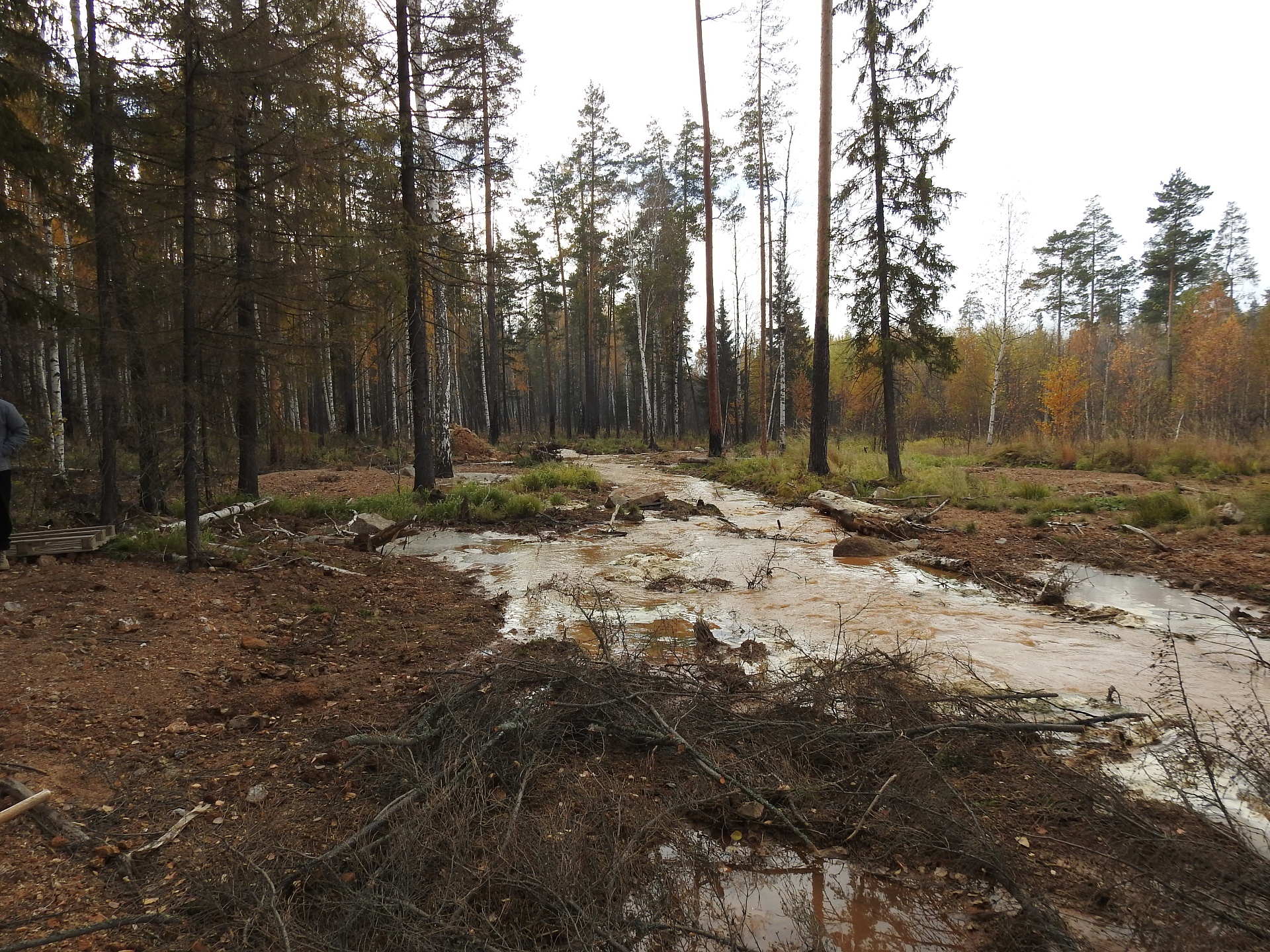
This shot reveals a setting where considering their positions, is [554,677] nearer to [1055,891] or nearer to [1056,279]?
[1055,891]

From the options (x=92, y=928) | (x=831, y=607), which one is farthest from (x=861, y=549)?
(x=92, y=928)

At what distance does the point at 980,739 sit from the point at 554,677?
258cm

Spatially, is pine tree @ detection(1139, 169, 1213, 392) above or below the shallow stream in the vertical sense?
above

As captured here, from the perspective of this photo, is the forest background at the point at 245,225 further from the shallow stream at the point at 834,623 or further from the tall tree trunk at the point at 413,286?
the shallow stream at the point at 834,623

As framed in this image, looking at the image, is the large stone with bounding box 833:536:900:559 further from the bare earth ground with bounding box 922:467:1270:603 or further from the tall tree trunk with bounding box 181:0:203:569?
the tall tree trunk with bounding box 181:0:203:569

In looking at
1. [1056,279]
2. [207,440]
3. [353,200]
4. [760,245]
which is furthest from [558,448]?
[1056,279]

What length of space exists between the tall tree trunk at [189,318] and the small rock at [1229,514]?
539 inches

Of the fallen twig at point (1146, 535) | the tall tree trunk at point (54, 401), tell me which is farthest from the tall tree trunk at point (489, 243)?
the fallen twig at point (1146, 535)

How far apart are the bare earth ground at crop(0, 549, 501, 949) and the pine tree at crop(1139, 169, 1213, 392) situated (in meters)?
43.7

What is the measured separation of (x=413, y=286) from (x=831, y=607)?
10.0 m

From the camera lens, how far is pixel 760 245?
80.5ft

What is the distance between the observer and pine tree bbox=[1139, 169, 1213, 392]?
3488cm

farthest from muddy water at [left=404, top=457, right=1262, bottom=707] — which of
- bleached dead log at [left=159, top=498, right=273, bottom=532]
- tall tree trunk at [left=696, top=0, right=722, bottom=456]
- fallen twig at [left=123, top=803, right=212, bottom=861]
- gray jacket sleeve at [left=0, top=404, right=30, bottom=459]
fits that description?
tall tree trunk at [left=696, top=0, right=722, bottom=456]

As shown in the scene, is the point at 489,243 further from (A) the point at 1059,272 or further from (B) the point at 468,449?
(A) the point at 1059,272
